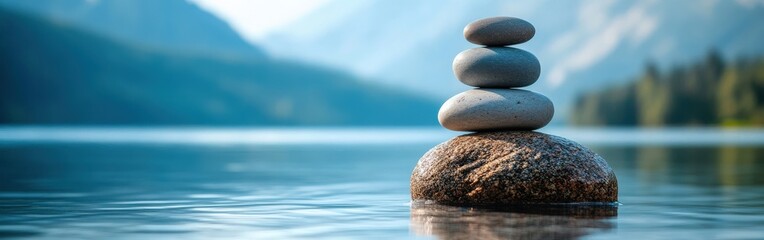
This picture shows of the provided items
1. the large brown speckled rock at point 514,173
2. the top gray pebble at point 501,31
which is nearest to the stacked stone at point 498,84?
the top gray pebble at point 501,31

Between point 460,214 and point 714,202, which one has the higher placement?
point 714,202

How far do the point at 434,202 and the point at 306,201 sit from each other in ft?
9.74

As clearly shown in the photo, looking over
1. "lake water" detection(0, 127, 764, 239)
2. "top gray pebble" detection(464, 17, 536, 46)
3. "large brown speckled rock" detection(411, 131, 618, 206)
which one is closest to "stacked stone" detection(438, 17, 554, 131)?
"top gray pebble" detection(464, 17, 536, 46)

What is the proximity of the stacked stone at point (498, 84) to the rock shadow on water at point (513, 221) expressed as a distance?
2376 millimetres

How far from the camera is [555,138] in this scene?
21.5 metres

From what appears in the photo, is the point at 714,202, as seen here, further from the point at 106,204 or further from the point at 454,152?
the point at 106,204

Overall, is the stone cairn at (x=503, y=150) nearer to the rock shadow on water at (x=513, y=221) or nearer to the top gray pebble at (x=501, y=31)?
the top gray pebble at (x=501, y=31)

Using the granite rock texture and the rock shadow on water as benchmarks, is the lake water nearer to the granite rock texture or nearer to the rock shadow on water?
the rock shadow on water

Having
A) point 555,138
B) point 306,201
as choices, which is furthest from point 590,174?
point 306,201

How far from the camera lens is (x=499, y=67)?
22.1 meters

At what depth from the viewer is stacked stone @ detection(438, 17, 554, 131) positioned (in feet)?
71.4

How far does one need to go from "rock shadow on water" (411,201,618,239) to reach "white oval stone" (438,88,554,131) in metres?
2.28

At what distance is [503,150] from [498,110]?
122 centimetres

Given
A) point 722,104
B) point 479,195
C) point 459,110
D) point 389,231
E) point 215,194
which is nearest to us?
point 389,231
